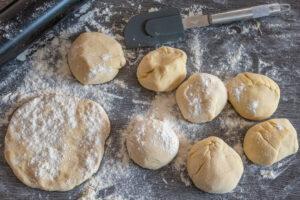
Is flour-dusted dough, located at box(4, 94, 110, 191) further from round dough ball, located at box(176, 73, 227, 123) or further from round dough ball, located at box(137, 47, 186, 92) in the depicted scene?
round dough ball, located at box(176, 73, 227, 123)

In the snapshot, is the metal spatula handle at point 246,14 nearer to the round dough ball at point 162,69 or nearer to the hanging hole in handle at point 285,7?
the hanging hole in handle at point 285,7

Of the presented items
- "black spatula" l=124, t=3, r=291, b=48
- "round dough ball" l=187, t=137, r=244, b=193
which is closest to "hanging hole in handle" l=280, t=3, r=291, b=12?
"black spatula" l=124, t=3, r=291, b=48

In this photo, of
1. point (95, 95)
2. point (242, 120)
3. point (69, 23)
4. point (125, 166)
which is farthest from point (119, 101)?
point (242, 120)

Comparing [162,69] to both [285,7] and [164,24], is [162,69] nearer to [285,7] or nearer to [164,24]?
[164,24]

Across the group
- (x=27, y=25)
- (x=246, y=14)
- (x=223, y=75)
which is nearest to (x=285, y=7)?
(x=246, y=14)

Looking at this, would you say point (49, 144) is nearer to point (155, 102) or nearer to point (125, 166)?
point (125, 166)

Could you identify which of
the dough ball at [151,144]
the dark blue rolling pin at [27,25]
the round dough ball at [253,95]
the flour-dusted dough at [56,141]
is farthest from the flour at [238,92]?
the dark blue rolling pin at [27,25]

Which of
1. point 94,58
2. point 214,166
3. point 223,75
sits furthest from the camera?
point 223,75
